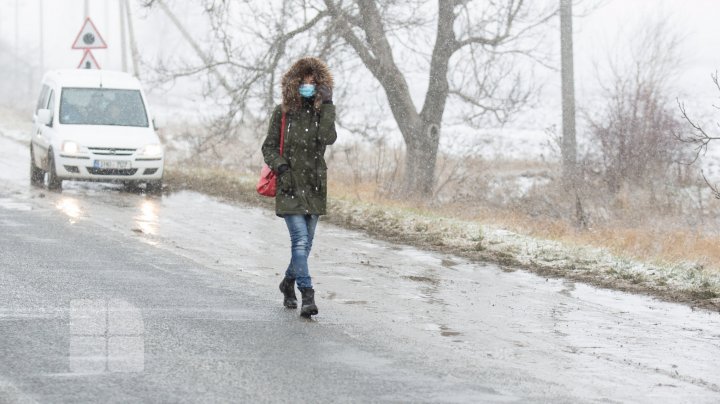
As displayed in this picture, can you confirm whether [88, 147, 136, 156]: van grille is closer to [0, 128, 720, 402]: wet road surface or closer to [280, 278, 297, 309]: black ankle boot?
[0, 128, 720, 402]: wet road surface

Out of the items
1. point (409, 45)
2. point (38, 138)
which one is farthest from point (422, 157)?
point (38, 138)

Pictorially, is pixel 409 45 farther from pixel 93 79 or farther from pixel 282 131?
Answer: pixel 282 131

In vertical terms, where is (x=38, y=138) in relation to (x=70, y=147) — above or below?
above

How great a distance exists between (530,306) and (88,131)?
442 inches

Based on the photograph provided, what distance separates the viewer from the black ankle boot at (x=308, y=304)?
7.82 m

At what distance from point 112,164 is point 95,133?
74cm

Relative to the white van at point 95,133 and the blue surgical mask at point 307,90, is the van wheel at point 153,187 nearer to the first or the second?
the white van at point 95,133

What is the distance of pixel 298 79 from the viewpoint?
7.79m

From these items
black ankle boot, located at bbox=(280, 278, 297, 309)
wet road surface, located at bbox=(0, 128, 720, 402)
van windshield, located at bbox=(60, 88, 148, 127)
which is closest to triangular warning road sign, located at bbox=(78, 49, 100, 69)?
van windshield, located at bbox=(60, 88, 148, 127)

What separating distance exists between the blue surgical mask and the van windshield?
11707 mm

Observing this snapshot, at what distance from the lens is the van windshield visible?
18766 millimetres

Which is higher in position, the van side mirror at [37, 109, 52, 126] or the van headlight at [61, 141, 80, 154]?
the van side mirror at [37, 109, 52, 126]

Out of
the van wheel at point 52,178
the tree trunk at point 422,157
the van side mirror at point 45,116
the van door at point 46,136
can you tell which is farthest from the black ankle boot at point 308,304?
the tree trunk at point 422,157

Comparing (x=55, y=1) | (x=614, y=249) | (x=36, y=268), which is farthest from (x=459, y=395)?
(x=55, y=1)
